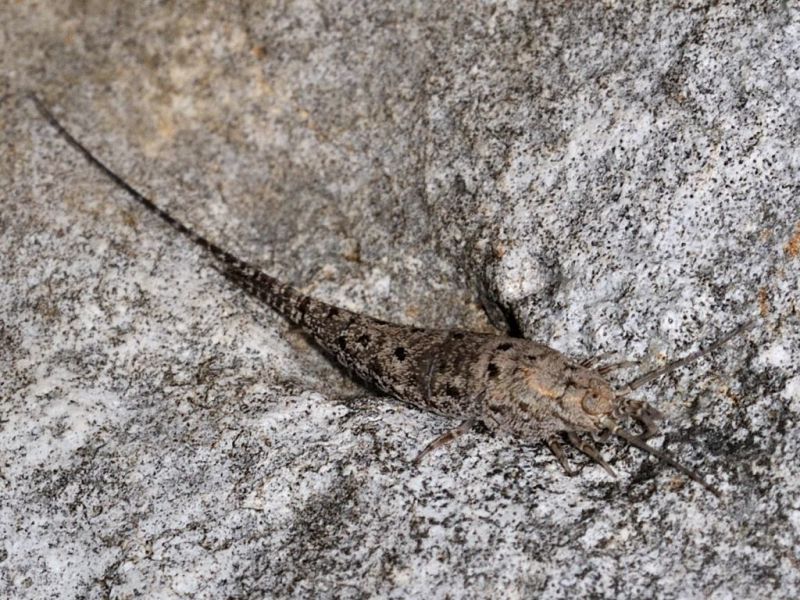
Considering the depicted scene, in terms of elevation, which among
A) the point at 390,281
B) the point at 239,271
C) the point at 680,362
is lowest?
the point at 239,271

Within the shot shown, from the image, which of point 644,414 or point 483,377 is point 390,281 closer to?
point 483,377

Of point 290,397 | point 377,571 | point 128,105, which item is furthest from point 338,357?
point 128,105

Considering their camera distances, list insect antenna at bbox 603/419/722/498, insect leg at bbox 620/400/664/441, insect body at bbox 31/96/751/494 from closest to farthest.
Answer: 1. insect antenna at bbox 603/419/722/498
2. insect leg at bbox 620/400/664/441
3. insect body at bbox 31/96/751/494

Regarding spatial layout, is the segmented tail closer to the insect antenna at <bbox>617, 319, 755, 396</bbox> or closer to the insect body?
the insect body

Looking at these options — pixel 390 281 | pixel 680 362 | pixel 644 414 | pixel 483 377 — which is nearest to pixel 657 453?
pixel 644 414

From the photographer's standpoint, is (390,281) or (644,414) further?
(390,281)

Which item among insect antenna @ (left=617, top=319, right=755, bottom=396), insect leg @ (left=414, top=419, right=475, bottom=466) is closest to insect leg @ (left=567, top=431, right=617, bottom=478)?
insect antenna @ (left=617, top=319, right=755, bottom=396)

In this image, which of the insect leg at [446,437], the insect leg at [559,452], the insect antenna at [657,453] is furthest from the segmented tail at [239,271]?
the insect antenna at [657,453]
